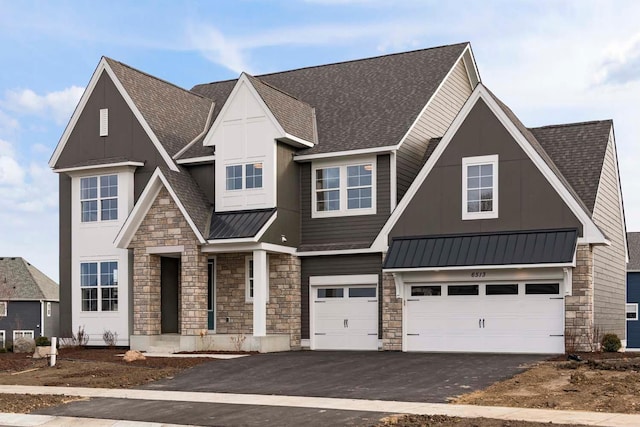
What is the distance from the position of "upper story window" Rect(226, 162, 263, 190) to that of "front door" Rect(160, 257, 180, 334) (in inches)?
155

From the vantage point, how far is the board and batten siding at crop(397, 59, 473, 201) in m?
29.6

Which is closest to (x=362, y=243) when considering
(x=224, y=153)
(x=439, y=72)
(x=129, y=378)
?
(x=224, y=153)

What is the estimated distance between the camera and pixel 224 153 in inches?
1179

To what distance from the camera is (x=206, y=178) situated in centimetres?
3130

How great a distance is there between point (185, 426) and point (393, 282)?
1376cm

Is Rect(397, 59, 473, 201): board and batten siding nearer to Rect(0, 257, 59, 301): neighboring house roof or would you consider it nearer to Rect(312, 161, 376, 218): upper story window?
Rect(312, 161, 376, 218): upper story window

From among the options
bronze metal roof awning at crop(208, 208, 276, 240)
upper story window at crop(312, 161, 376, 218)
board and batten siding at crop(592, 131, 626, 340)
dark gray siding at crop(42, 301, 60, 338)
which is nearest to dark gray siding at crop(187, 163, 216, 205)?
bronze metal roof awning at crop(208, 208, 276, 240)

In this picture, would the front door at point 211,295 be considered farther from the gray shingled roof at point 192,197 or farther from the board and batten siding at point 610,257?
the board and batten siding at point 610,257

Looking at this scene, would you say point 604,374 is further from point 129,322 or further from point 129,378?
point 129,322

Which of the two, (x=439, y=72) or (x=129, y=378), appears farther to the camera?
(x=439, y=72)

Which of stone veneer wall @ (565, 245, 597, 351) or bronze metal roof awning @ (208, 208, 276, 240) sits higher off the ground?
bronze metal roof awning @ (208, 208, 276, 240)

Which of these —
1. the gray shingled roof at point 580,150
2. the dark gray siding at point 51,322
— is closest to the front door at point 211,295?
the gray shingled roof at point 580,150

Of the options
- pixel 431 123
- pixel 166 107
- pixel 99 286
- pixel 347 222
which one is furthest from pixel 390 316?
pixel 166 107

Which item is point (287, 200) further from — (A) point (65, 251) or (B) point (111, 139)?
(A) point (65, 251)
